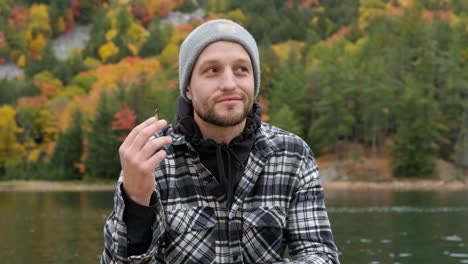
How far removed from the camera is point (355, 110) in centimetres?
9500

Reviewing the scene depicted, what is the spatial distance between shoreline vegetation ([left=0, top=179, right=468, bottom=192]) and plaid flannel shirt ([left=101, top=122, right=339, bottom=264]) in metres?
78.9

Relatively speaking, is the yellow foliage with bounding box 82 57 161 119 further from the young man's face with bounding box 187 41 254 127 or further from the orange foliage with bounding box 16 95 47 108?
Result: the young man's face with bounding box 187 41 254 127

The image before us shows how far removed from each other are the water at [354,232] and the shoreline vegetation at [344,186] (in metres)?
23.9

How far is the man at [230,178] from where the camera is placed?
3697mm

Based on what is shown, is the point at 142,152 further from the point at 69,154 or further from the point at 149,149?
the point at 69,154

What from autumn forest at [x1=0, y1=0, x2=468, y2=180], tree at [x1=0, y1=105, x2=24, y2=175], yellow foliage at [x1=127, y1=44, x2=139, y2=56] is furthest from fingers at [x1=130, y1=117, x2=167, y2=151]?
yellow foliage at [x1=127, y1=44, x2=139, y2=56]

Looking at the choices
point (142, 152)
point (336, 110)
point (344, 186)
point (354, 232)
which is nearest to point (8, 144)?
point (336, 110)

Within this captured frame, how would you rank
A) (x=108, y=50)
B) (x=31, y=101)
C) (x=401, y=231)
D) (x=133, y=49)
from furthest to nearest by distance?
(x=108, y=50), (x=133, y=49), (x=31, y=101), (x=401, y=231)

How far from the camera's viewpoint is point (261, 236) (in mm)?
3723

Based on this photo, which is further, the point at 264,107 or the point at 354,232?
the point at 264,107

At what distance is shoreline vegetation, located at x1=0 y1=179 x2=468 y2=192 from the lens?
82312 mm

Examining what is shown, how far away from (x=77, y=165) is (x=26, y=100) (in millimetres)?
36170

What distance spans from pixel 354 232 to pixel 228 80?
114ft

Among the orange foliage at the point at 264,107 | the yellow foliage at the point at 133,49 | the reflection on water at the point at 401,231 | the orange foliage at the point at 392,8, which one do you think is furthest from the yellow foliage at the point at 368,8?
the reflection on water at the point at 401,231
